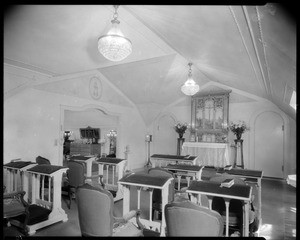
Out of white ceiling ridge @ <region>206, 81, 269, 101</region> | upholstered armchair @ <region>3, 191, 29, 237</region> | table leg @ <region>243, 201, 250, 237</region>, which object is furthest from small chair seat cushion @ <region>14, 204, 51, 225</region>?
white ceiling ridge @ <region>206, 81, 269, 101</region>

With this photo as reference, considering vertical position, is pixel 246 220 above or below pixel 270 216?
above

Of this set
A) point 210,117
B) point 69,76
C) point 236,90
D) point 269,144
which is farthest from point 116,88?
point 269,144

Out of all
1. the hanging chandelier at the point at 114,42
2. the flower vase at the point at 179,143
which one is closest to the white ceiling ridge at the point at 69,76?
the hanging chandelier at the point at 114,42

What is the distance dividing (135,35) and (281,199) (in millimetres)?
5180

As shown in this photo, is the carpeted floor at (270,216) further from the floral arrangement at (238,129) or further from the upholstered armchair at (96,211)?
the floral arrangement at (238,129)

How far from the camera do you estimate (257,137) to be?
8.26 metres

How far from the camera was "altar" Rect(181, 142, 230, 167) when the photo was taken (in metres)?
8.09

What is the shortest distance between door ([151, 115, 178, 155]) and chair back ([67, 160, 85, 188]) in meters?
6.07

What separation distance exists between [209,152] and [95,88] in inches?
193

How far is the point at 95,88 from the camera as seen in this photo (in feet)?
24.2

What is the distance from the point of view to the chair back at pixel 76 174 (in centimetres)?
436

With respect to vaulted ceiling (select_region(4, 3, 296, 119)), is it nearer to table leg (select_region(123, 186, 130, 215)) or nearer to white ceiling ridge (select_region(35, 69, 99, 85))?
white ceiling ridge (select_region(35, 69, 99, 85))

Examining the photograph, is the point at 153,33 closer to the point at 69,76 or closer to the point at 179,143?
the point at 69,76

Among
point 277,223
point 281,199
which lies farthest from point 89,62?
point 281,199
